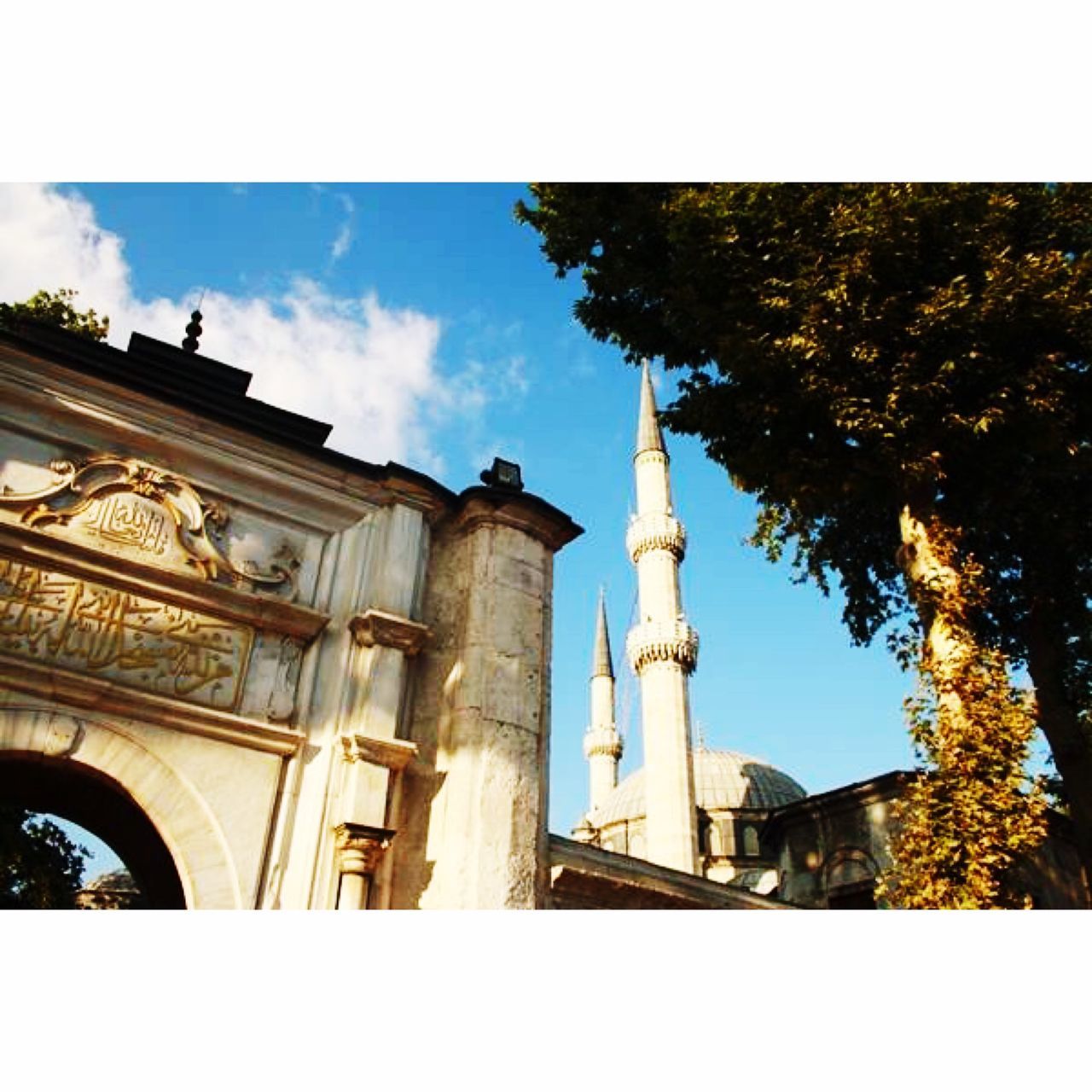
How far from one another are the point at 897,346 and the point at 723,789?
83.0 feet

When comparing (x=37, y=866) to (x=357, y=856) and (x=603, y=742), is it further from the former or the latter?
(x=603, y=742)

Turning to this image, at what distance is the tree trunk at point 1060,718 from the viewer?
335 inches

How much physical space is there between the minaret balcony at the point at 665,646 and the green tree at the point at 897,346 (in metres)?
14.1

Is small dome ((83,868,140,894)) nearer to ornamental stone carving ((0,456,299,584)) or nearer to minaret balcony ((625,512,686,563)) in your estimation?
ornamental stone carving ((0,456,299,584))

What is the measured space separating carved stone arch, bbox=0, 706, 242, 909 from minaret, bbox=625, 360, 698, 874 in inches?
649

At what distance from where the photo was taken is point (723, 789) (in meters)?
30.5

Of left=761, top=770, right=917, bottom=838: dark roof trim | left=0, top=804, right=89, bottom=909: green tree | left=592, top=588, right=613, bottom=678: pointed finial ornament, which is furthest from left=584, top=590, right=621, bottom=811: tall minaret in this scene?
left=0, top=804, right=89, bottom=909: green tree

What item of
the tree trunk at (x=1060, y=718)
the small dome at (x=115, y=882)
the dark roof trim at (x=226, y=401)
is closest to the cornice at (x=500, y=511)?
the dark roof trim at (x=226, y=401)

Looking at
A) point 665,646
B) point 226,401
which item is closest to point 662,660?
point 665,646

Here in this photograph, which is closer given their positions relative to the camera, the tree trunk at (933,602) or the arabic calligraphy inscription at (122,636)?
the arabic calligraphy inscription at (122,636)

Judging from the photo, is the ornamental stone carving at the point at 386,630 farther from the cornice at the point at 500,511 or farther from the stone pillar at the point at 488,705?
the cornice at the point at 500,511

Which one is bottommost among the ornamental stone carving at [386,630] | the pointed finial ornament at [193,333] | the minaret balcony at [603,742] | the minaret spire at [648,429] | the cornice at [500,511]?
the ornamental stone carving at [386,630]

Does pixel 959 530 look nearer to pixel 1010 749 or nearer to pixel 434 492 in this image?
pixel 1010 749

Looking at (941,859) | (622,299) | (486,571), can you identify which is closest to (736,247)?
(622,299)
